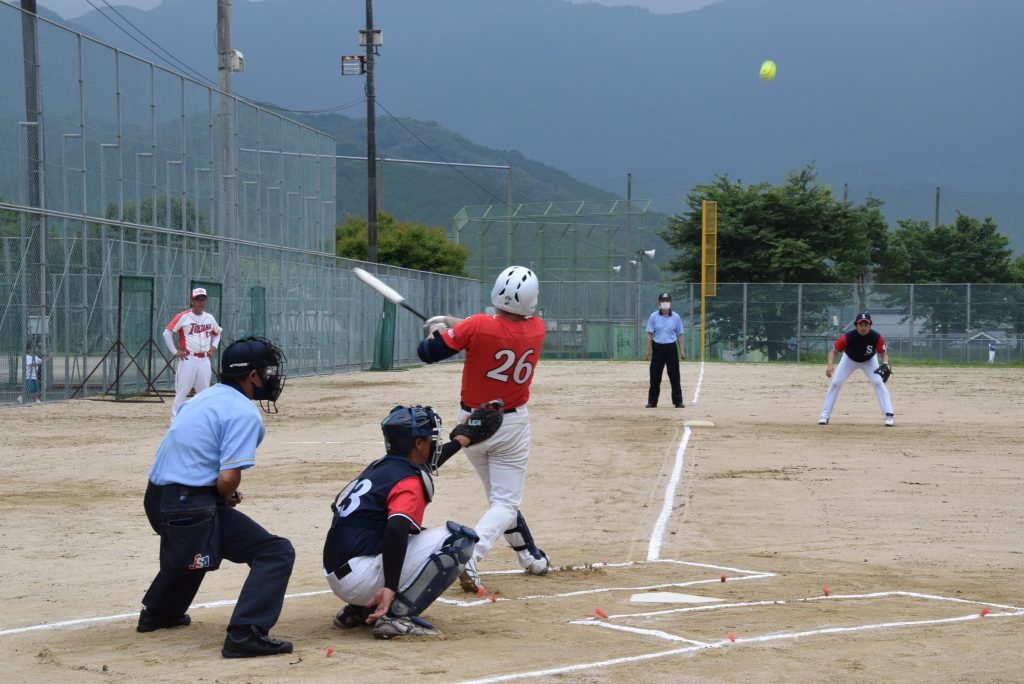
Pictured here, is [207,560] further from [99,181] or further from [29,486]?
[99,181]

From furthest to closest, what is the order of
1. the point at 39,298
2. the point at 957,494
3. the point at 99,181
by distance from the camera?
the point at 99,181 < the point at 39,298 < the point at 957,494

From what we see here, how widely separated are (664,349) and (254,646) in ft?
56.5

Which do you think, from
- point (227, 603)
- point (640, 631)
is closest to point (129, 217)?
point (227, 603)

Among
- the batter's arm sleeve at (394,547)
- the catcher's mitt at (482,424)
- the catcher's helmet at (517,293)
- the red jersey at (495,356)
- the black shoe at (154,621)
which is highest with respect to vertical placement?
the catcher's helmet at (517,293)

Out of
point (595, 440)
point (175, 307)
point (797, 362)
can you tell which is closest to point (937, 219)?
point (797, 362)

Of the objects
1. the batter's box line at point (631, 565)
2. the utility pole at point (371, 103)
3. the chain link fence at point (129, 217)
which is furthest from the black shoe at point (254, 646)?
the utility pole at point (371, 103)

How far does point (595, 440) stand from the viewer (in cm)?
1655

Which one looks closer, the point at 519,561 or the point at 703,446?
the point at 519,561

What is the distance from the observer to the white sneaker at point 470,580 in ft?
23.7

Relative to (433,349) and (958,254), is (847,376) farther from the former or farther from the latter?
(958,254)

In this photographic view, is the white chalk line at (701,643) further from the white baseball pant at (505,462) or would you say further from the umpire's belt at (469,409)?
the umpire's belt at (469,409)

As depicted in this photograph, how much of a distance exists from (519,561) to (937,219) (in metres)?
96.9

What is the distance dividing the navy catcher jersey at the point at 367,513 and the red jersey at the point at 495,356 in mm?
1521

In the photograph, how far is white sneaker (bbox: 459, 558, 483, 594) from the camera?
7219 mm
